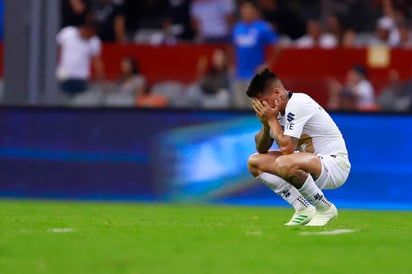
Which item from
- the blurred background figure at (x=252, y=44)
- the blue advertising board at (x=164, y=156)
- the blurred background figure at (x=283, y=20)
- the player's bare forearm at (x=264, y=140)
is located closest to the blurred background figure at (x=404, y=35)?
the blurred background figure at (x=283, y=20)

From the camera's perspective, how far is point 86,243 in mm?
9016

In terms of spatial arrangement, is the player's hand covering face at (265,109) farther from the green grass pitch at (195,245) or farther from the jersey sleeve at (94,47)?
the jersey sleeve at (94,47)

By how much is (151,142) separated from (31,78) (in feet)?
9.28

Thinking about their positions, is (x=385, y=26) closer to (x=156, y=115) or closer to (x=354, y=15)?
(x=354, y=15)

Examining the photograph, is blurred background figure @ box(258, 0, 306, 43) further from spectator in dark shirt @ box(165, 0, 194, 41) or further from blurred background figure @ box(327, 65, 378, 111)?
blurred background figure @ box(327, 65, 378, 111)

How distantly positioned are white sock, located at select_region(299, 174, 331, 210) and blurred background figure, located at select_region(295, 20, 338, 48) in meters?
10.5

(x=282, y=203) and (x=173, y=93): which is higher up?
(x=173, y=93)

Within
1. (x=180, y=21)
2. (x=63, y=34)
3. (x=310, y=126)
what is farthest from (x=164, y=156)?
(x=310, y=126)

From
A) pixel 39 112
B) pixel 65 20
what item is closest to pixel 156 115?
pixel 39 112

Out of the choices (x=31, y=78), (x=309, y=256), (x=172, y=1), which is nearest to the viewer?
(x=309, y=256)

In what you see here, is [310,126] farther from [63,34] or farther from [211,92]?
[63,34]

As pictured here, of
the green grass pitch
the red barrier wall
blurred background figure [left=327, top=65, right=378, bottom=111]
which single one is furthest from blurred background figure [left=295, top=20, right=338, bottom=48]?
the green grass pitch

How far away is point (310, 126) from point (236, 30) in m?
8.92

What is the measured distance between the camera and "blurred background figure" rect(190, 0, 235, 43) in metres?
22.5
